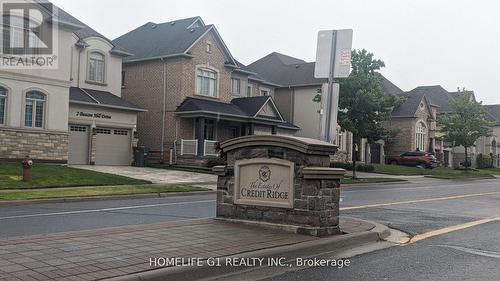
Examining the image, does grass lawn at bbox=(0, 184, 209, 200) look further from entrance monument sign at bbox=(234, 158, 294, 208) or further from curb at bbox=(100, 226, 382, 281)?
curb at bbox=(100, 226, 382, 281)

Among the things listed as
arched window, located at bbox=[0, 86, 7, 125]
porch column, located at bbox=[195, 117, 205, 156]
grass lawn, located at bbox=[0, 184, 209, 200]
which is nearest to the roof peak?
Result: porch column, located at bbox=[195, 117, 205, 156]

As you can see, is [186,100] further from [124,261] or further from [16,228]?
[124,261]

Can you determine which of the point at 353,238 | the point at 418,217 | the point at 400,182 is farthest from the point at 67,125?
the point at 353,238

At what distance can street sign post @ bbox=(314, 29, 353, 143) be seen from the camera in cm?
977

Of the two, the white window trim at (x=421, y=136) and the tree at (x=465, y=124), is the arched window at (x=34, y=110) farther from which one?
the white window trim at (x=421, y=136)

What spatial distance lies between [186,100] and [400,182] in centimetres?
1444

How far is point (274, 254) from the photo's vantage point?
23.8 ft

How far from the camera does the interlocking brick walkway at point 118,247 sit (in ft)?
19.1

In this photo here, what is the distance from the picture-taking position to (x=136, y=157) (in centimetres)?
3372

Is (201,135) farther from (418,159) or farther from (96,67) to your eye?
(418,159)

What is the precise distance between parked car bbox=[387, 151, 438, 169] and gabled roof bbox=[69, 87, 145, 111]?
28942mm

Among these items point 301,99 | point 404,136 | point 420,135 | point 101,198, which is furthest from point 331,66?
point 420,135

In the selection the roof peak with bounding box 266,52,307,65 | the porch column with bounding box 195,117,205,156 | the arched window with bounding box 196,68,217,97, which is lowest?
the porch column with bounding box 195,117,205,156

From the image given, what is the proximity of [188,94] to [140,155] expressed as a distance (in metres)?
5.18
